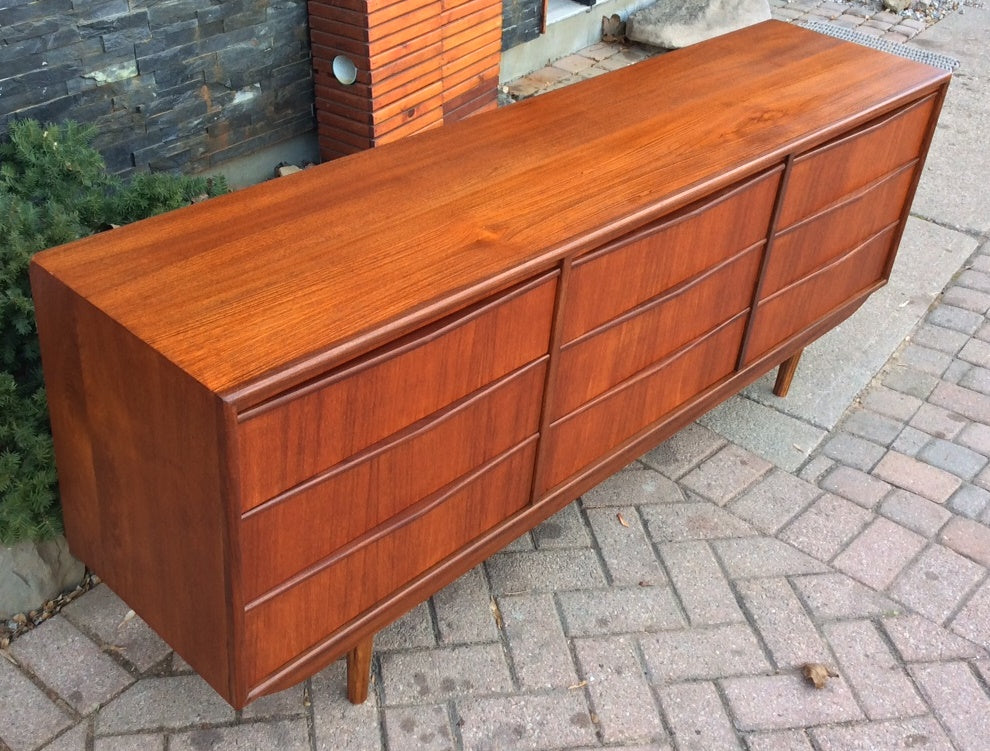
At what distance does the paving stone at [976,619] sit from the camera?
315 cm

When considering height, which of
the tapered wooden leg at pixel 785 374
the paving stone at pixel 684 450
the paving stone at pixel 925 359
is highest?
the tapered wooden leg at pixel 785 374

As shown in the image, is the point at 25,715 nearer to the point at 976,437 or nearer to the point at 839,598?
the point at 839,598

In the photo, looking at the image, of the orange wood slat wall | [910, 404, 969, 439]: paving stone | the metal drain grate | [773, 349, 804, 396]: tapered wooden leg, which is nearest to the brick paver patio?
[910, 404, 969, 439]: paving stone

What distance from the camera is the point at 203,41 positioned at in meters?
4.20

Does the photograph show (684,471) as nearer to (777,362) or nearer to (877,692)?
(777,362)

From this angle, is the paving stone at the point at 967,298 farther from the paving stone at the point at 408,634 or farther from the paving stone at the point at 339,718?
the paving stone at the point at 339,718

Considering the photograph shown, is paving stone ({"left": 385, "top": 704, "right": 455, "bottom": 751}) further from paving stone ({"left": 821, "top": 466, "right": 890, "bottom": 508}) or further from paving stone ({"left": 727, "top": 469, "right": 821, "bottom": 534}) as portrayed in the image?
paving stone ({"left": 821, "top": 466, "right": 890, "bottom": 508})

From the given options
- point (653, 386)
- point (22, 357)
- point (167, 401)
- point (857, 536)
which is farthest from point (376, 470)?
point (857, 536)

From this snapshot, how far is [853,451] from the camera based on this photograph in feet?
12.7

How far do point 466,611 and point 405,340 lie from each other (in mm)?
1167

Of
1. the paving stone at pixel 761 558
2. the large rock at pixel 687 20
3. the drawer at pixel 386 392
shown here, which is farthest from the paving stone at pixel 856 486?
the large rock at pixel 687 20

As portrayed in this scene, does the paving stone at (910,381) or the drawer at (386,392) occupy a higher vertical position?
the drawer at (386,392)

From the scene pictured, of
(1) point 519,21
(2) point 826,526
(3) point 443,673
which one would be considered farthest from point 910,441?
(1) point 519,21

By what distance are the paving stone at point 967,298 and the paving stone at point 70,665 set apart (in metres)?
3.73
